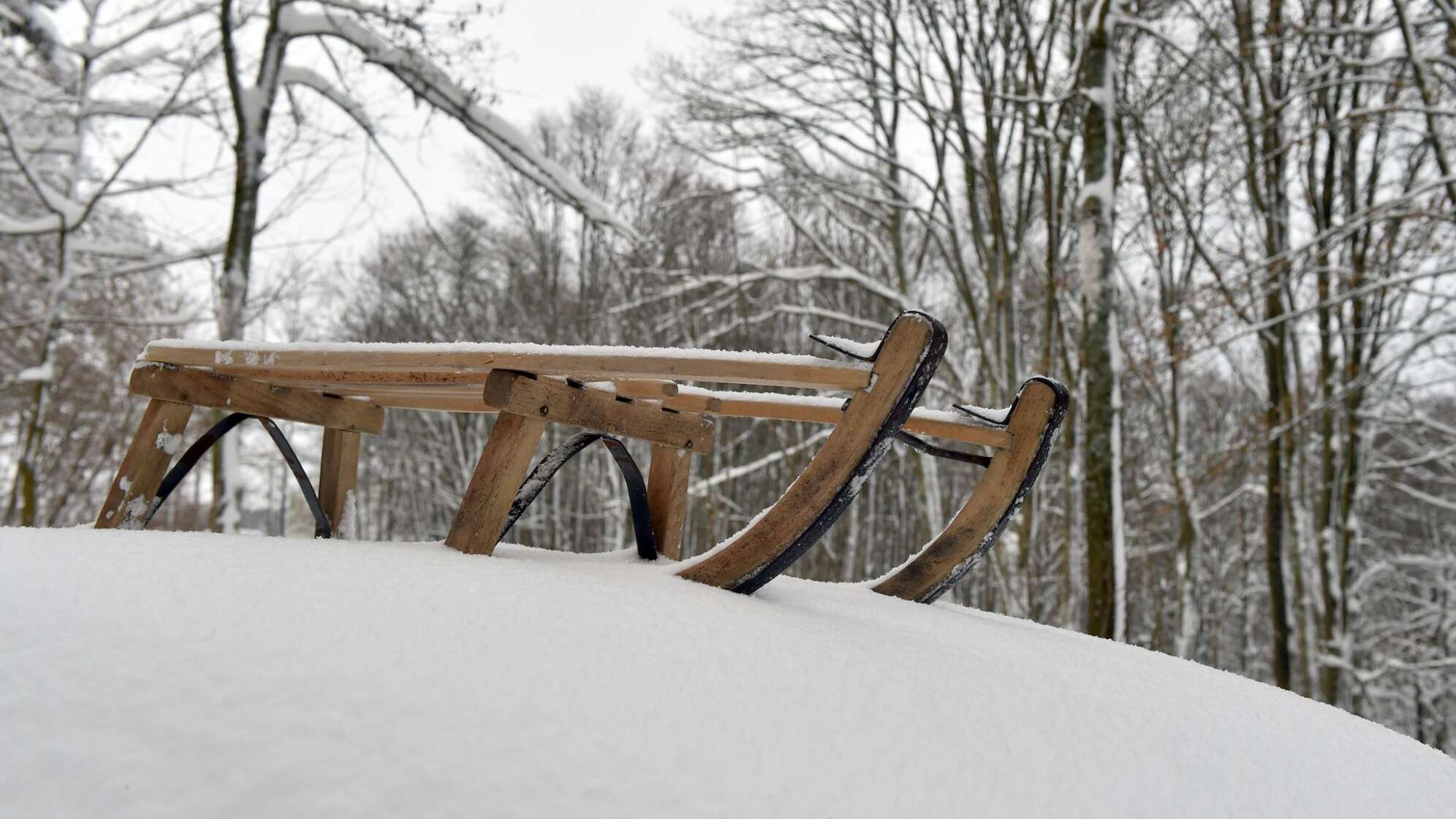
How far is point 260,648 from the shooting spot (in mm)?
997

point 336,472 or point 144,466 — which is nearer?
point 144,466

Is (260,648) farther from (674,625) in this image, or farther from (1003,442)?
(1003,442)

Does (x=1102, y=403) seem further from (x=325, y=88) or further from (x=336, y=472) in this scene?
(x=325, y=88)

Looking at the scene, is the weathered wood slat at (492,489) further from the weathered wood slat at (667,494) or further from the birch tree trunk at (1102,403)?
the birch tree trunk at (1102,403)

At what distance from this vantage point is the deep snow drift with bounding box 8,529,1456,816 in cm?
82

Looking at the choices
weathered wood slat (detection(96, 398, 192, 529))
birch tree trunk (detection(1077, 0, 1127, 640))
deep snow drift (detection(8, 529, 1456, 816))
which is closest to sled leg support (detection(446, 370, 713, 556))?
deep snow drift (detection(8, 529, 1456, 816))

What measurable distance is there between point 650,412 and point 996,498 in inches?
31.7

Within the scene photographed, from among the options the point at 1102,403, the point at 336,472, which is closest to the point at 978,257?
the point at 1102,403

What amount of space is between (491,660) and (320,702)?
185 mm

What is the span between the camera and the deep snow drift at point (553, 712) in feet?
2.70

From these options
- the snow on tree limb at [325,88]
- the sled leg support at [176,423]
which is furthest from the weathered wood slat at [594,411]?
the snow on tree limb at [325,88]

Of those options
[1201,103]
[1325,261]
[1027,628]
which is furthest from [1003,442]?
[1201,103]

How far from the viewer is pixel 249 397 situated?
7.64 ft

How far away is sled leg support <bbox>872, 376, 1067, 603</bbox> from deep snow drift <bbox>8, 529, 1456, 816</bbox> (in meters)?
0.61
